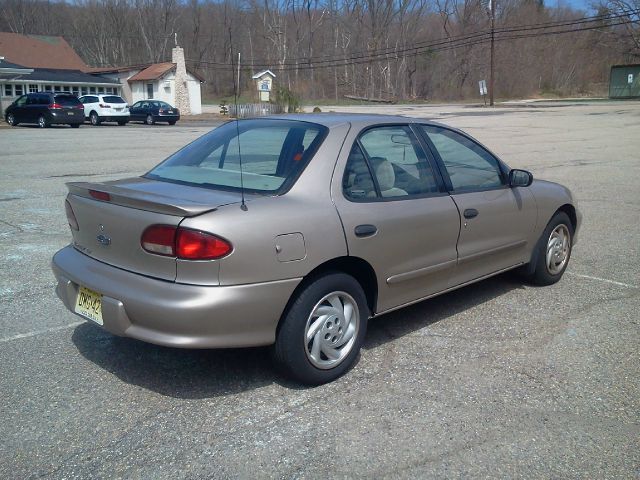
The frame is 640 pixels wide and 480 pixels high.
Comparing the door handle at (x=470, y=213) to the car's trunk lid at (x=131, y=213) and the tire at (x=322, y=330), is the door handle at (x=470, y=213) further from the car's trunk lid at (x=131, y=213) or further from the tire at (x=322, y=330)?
the car's trunk lid at (x=131, y=213)

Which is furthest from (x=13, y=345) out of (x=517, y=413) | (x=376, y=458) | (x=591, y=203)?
(x=591, y=203)

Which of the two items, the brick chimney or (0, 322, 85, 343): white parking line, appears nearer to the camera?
(0, 322, 85, 343): white parking line

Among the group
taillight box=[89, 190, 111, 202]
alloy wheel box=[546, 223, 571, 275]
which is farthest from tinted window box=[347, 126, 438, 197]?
alloy wheel box=[546, 223, 571, 275]

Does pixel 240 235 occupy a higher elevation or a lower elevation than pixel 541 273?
higher

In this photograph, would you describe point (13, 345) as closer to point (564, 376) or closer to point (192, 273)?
point (192, 273)

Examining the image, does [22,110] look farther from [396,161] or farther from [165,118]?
[396,161]

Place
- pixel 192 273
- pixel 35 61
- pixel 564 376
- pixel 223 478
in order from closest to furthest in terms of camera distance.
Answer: pixel 223 478 → pixel 192 273 → pixel 564 376 → pixel 35 61

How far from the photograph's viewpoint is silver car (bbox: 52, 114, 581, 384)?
333 centimetres

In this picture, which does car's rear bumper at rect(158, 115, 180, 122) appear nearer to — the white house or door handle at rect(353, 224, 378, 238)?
the white house

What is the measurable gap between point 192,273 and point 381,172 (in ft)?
5.13

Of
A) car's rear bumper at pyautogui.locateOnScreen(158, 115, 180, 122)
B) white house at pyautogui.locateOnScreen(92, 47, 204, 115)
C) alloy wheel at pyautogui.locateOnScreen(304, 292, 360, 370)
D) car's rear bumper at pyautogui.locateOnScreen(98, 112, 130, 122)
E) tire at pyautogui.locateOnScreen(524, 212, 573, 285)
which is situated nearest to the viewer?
alloy wheel at pyautogui.locateOnScreen(304, 292, 360, 370)

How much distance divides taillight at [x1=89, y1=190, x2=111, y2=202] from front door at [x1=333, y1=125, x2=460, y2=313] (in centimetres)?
134

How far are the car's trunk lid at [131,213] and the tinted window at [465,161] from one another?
1.82 meters

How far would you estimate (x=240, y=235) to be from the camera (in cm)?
333
